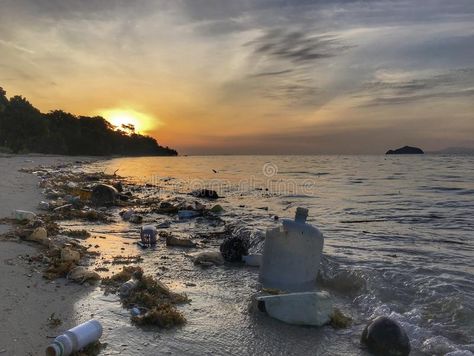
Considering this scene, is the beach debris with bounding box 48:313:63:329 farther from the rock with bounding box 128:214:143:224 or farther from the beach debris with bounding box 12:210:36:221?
the rock with bounding box 128:214:143:224

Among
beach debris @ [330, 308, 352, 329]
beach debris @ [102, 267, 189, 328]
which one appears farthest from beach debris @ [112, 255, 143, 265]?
beach debris @ [330, 308, 352, 329]

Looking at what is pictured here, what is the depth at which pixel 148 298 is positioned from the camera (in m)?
5.05

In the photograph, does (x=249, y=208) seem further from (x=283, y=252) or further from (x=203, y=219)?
(x=283, y=252)

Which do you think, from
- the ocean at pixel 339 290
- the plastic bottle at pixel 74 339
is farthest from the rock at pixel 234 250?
the plastic bottle at pixel 74 339

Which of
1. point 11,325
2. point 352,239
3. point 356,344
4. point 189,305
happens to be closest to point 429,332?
point 356,344

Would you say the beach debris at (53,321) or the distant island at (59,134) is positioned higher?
the distant island at (59,134)

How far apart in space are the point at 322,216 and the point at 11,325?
Result: 11661 mm

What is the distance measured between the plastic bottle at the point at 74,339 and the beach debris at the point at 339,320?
2687mm

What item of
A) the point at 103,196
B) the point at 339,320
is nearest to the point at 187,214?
the point at 103,196

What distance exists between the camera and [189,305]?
5207mm

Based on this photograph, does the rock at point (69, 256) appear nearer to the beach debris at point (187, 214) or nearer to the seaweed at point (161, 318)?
the seaweed at point (161, 318)

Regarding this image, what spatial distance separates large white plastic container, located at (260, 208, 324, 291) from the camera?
5949 mm

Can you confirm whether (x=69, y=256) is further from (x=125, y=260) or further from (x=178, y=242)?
(x=178, y=242)

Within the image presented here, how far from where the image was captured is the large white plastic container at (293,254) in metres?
5.95
